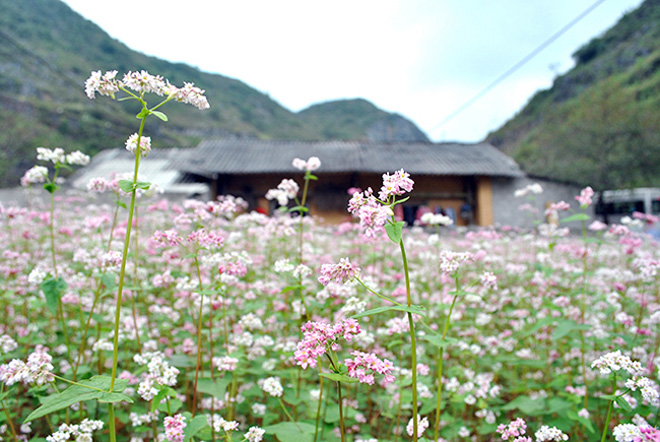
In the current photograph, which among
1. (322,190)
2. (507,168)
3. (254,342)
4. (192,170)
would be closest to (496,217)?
(507,168)

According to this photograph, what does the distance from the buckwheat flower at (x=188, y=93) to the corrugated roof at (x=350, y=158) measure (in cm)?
1238

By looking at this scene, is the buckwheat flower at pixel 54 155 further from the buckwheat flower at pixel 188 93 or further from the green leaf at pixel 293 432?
the green leaf at pixel 293 432

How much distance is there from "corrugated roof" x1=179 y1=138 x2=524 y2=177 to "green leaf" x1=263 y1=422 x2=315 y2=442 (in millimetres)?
12327

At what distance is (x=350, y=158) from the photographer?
1526 cm

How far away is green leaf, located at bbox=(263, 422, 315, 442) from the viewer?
146 centimetres

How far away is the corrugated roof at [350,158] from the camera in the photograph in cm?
1438

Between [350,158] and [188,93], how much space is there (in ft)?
46.5

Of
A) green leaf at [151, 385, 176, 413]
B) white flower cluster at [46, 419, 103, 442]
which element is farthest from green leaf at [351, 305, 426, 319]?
white flower cluster at [46, 419, 103, 442]

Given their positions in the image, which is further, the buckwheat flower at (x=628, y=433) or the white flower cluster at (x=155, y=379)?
the white flower cluster at (x=155, y=379)

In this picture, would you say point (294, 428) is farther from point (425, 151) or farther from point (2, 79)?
point (2, 79)

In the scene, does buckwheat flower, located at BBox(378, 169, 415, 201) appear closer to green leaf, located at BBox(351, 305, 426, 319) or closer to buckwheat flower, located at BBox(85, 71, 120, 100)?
green leaf, located at BBox(351, 305, 426, 319)

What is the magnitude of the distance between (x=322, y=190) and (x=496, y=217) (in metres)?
7.16

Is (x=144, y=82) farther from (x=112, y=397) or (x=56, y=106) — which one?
(x=56, y=106)

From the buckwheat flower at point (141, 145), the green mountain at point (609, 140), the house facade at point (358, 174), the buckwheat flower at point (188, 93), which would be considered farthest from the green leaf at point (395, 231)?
the green mountain at point (609, 140)
